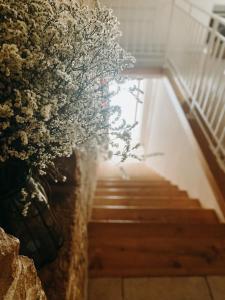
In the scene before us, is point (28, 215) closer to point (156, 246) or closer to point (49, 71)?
point (49, 71)

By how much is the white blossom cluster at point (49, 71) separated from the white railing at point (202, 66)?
1467mm

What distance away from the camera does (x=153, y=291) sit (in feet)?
4.83

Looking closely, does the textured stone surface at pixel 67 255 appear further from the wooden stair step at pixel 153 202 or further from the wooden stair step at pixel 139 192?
the wooden stair step at pixel 139 192

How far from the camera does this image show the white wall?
2603 mm

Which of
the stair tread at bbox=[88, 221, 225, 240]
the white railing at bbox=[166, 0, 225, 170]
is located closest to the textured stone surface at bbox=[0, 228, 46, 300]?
the stair tread at bbox=[88, 221, 225, 240]

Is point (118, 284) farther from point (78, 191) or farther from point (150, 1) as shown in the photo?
point (150, 1)

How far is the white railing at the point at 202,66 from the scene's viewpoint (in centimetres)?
217

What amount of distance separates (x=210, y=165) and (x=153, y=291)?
1.18 m

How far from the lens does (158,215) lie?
218 cm

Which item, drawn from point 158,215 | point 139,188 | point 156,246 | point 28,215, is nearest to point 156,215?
point 158,215

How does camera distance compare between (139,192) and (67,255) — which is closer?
(67,255)

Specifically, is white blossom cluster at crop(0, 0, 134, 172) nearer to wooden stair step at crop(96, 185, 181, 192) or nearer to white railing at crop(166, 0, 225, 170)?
white railing at crop(166, 0, 225, 170)

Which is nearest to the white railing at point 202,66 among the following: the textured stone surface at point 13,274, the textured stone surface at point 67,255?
the textured stone surface at point 67,255

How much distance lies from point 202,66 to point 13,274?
2446 mm
